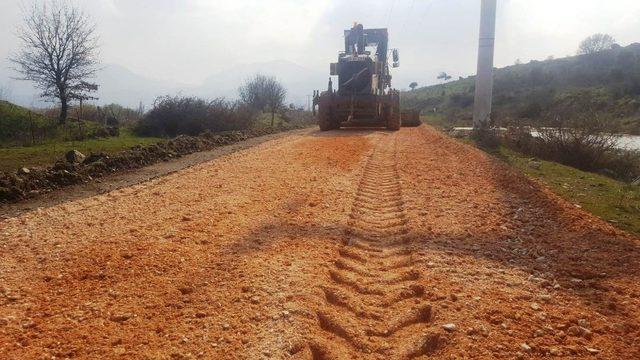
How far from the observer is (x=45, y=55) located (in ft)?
84.6

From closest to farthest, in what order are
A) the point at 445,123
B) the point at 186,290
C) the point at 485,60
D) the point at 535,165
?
the point at 186,290, the point at 535,165, the point at 485,60, the point at 445,123

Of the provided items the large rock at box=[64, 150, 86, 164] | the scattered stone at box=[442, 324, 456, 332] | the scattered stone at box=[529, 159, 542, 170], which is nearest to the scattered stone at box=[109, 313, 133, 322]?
the scattered stone at box=[442, 324, 456, 332]

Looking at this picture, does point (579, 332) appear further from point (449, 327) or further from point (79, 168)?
point (79, 168)

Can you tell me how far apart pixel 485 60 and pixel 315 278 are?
21.5 metres

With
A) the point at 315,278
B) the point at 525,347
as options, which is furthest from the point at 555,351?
the point at 315,278

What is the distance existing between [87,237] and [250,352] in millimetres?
3061

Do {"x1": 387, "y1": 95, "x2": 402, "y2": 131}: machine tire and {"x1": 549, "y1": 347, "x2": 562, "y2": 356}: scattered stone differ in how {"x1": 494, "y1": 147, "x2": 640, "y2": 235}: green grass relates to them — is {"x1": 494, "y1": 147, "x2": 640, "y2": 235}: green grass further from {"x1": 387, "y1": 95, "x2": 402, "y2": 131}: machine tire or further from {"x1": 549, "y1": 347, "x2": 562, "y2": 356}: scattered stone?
{"x1": 387, "y1": 95, "x2": 402, "y2": 131}: machine tire

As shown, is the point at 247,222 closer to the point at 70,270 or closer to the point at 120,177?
the point at 70,270

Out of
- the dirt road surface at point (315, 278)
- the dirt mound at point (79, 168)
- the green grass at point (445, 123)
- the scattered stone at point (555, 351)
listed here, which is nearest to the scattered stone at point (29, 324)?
the dirt road surface at point (315, 278)

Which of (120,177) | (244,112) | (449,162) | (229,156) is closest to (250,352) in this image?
(120,177)

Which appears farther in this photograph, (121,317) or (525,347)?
(121,317)

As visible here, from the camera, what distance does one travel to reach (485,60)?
23.2 meters

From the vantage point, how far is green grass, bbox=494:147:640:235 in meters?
7.11

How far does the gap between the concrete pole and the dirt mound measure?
1387cm
